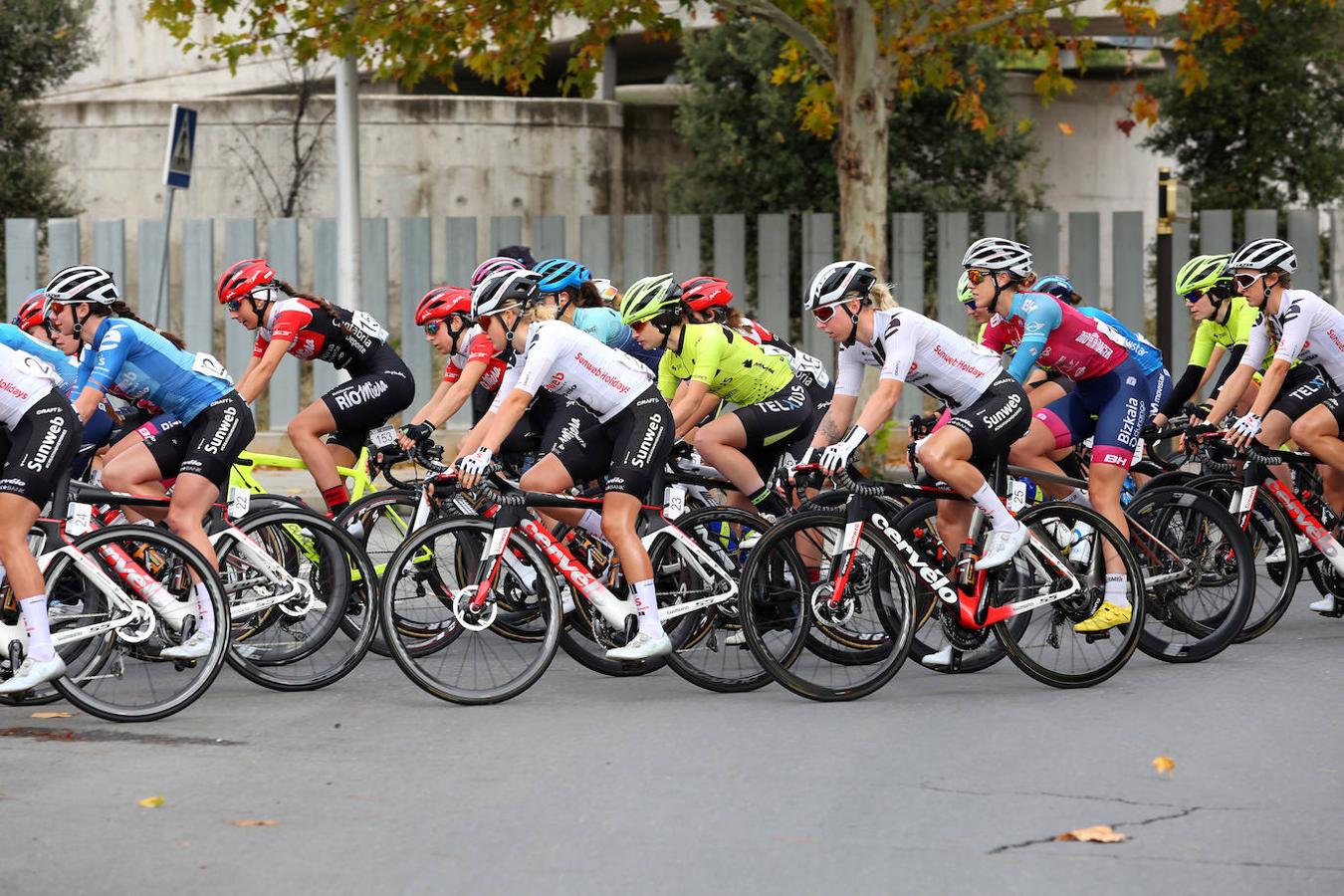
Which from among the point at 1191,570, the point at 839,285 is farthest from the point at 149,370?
the point at 1191,570

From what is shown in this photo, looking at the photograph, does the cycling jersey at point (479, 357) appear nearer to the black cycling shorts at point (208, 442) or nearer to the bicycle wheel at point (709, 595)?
the black cycling shorts at point (208, 442)

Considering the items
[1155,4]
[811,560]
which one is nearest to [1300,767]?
[811,560]

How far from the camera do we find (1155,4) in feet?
81.7

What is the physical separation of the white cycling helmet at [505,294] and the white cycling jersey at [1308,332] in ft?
12.3

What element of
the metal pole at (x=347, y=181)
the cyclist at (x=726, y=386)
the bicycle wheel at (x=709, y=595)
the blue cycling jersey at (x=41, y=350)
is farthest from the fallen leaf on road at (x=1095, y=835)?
the metal pole at (x=347, y=181)

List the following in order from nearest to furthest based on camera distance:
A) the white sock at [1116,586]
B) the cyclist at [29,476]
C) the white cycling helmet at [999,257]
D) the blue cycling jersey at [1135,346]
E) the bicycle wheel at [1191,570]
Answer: the cyclist at [29,476], the white sock at [1116,586], the bicycle wheel at [1191,570], the white cycling helmet at [999,257], the blue cycling jersey at [1135,346]

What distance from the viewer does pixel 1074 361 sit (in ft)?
29.8

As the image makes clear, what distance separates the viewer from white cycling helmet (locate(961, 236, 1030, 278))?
874 centimetres

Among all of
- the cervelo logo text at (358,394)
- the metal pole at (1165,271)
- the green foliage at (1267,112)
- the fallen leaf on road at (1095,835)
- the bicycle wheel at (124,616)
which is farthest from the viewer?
the green foliage at (1267,112)

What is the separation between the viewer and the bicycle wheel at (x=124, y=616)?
292 inches

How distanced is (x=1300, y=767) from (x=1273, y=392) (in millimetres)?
2967

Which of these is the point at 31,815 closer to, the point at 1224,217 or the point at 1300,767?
the point at 1300,767

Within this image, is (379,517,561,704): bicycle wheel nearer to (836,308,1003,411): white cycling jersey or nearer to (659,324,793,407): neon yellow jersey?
(836,308,1003,411): white cycling jersey

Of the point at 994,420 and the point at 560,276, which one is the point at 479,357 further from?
the point at 994,420
